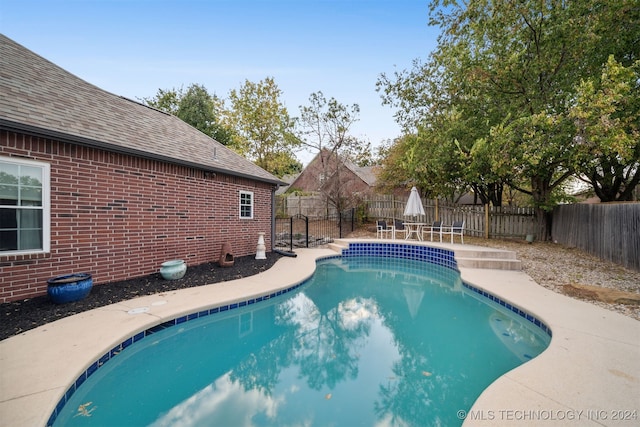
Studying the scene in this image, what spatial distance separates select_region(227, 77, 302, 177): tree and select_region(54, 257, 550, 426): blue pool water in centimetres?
1675

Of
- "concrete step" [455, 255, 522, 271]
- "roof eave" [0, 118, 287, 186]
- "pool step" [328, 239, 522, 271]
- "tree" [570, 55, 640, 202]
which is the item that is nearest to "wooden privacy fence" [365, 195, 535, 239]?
"pool step" [328, 239, 522, 271]

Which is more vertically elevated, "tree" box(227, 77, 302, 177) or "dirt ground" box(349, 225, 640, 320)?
"tree" box(227, 77, 302, 177)

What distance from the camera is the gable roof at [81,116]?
14.0 ft

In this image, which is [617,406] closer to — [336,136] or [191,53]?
[191,53]

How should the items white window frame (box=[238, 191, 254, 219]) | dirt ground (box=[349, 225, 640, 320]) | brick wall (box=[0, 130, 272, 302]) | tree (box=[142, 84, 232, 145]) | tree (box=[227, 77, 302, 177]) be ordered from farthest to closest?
1. tree (box=[142, 84, 232, 145])
2. tree (box=[227, 77, 302, 177])
3. white window frame (box=[238, 191, 254, 219])
4. dirt ground (box=[349, 225, 640, 320])
5. brick wall (box=[0, 130, 272, 302])

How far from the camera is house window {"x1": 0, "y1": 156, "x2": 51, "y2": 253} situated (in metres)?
3.96

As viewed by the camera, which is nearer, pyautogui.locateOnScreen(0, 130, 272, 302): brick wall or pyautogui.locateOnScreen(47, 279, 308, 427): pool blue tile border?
pyautogui.locateOnScreen(47, 279, 308, 427): pool blue tile border

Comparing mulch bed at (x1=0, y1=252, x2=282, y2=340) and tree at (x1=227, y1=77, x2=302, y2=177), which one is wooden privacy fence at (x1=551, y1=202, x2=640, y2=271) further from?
tree at (x1=227, y1=77, x2=302, y2=177)

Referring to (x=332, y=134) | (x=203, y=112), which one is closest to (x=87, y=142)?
(x=332, y=134)

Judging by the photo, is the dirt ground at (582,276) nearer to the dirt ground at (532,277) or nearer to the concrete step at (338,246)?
the dirt ground at (532,277)

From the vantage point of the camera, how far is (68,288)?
407cm

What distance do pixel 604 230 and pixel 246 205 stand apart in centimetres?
999

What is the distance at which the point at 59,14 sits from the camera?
6.67 metres

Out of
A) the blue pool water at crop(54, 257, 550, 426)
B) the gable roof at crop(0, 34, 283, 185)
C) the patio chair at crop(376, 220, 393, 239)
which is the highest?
the gable roof at crop(0, 34, 283, 185)
